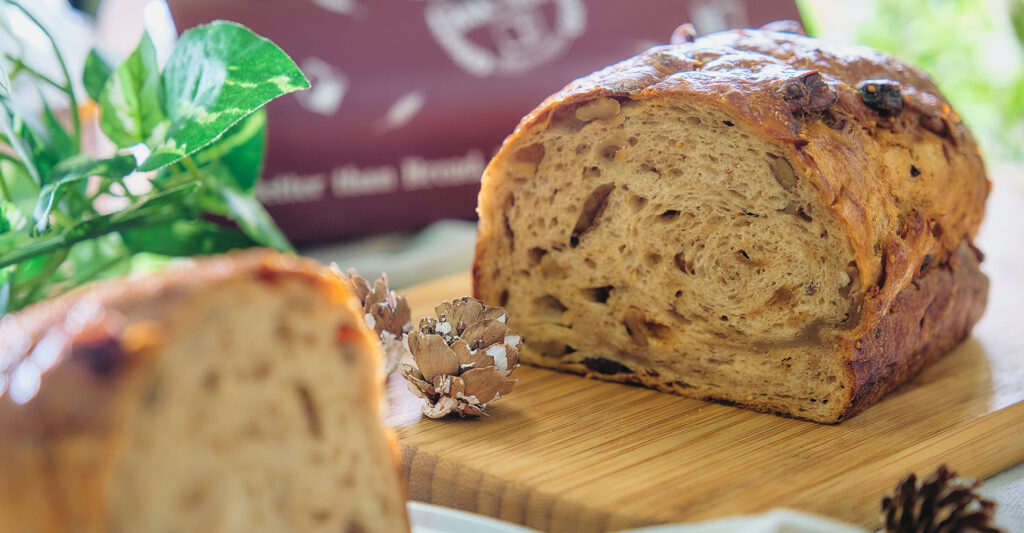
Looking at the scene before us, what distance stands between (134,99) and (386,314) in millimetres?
874

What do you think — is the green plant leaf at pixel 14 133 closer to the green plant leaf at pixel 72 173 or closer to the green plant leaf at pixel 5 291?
the green plant leaf at pixel 72 173

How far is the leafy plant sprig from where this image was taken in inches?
83.9

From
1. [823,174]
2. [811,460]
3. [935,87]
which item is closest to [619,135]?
[823,174]

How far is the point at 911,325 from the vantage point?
7.63ft

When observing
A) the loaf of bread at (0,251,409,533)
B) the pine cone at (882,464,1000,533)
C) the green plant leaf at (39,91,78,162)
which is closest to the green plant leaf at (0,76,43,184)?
the green plant leaf at (39,91,78,162)

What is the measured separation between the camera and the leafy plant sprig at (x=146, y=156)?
2.13 metres

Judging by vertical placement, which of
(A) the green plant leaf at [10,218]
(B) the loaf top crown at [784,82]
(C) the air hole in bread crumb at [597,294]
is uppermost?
(B) the loaf top crown at [784,82]

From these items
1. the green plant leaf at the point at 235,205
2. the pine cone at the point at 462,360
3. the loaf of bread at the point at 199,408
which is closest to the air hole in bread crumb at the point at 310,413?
the loaf of bread at the point at 199,408

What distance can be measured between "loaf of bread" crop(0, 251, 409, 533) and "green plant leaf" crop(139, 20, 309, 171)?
34.4 inches

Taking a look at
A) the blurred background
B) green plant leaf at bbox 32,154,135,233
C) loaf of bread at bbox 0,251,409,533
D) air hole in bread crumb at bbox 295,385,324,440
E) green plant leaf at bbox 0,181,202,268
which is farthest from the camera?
the blurred background

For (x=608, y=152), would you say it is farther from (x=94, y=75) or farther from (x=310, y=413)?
(x=94, y=75)

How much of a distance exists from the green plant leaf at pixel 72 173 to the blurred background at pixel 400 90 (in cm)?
152

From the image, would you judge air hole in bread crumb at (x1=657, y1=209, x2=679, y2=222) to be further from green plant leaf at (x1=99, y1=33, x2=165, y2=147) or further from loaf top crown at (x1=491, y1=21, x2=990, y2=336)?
green plant leaf at (x1=99, y1=33, x2=165, y2=147)

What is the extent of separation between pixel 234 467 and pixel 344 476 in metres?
0.19
